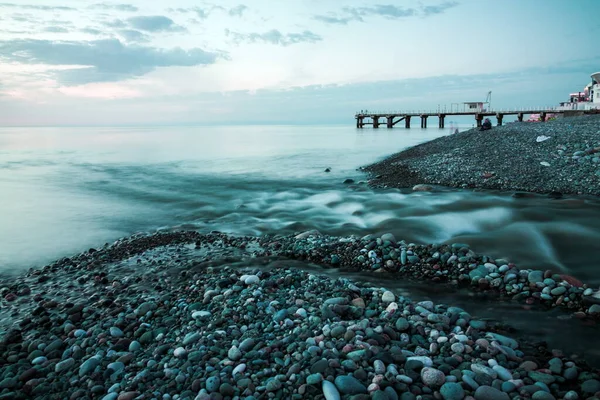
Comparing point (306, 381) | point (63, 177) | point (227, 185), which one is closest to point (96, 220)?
point (227, 185)

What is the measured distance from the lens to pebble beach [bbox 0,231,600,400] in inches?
131

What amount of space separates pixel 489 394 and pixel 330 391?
128cm

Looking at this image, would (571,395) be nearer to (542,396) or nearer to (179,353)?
(542,396)

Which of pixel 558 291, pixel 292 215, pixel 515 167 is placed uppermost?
pixel 515 167

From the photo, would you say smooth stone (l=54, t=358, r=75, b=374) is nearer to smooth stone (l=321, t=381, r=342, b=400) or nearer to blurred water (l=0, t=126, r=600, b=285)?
smooth stone (l=321, t=381, r=342, b=400)

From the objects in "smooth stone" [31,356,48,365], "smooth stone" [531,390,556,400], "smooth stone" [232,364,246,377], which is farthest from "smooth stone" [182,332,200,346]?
"smooth stone" [531,390,556,400]

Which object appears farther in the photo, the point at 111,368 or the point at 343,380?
the point at 111,368

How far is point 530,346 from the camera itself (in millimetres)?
4141

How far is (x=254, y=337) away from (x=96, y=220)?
9.78 m

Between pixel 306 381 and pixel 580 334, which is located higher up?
pixel 306 381

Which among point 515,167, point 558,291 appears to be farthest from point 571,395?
point 515,167

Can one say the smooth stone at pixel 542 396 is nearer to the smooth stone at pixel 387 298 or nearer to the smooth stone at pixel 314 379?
the smooth stone at pixel 314 379

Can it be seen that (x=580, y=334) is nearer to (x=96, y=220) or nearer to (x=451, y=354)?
(x=451, y=354)

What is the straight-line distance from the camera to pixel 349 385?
3172 millimetres
